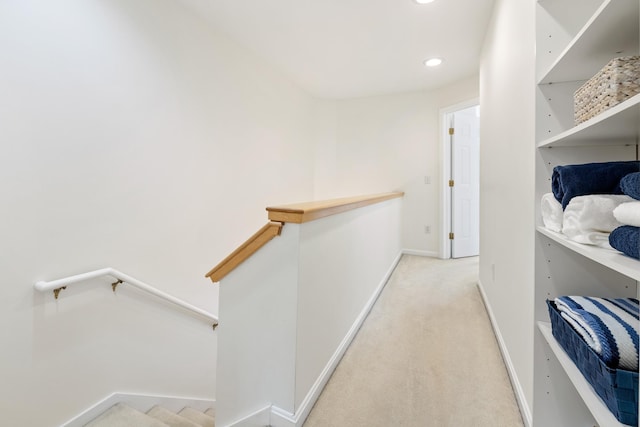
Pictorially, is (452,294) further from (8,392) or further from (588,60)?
(8,392)

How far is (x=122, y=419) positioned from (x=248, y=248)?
1407 mm

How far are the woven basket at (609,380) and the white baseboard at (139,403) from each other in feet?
7.80

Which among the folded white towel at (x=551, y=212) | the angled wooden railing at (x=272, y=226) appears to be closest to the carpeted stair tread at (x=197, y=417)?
the angled wooden railing at (x=272, y=226)

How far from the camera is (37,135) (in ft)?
4.76

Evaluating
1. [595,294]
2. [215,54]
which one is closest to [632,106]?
[595,294]

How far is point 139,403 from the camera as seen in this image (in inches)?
76.1

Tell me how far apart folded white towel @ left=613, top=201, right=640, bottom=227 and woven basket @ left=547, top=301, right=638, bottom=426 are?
13.2 inches

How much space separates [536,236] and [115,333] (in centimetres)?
234

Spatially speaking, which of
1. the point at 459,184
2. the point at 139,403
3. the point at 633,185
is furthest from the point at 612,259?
the point at 459,184

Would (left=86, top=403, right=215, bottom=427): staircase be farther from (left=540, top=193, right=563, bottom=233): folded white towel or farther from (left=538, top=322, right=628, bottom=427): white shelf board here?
(left=540, top=193, right=563, bottom=233): folded white towel

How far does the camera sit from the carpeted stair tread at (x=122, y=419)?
1.64 meters

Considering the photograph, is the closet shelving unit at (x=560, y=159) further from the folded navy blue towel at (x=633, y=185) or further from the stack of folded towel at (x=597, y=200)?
the folded navy blue towel at (x=633, y=185)

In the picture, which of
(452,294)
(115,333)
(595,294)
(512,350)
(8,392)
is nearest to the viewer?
(595,294)

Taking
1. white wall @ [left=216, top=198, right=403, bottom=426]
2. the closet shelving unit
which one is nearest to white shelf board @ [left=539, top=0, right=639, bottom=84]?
the closet shelving unit
